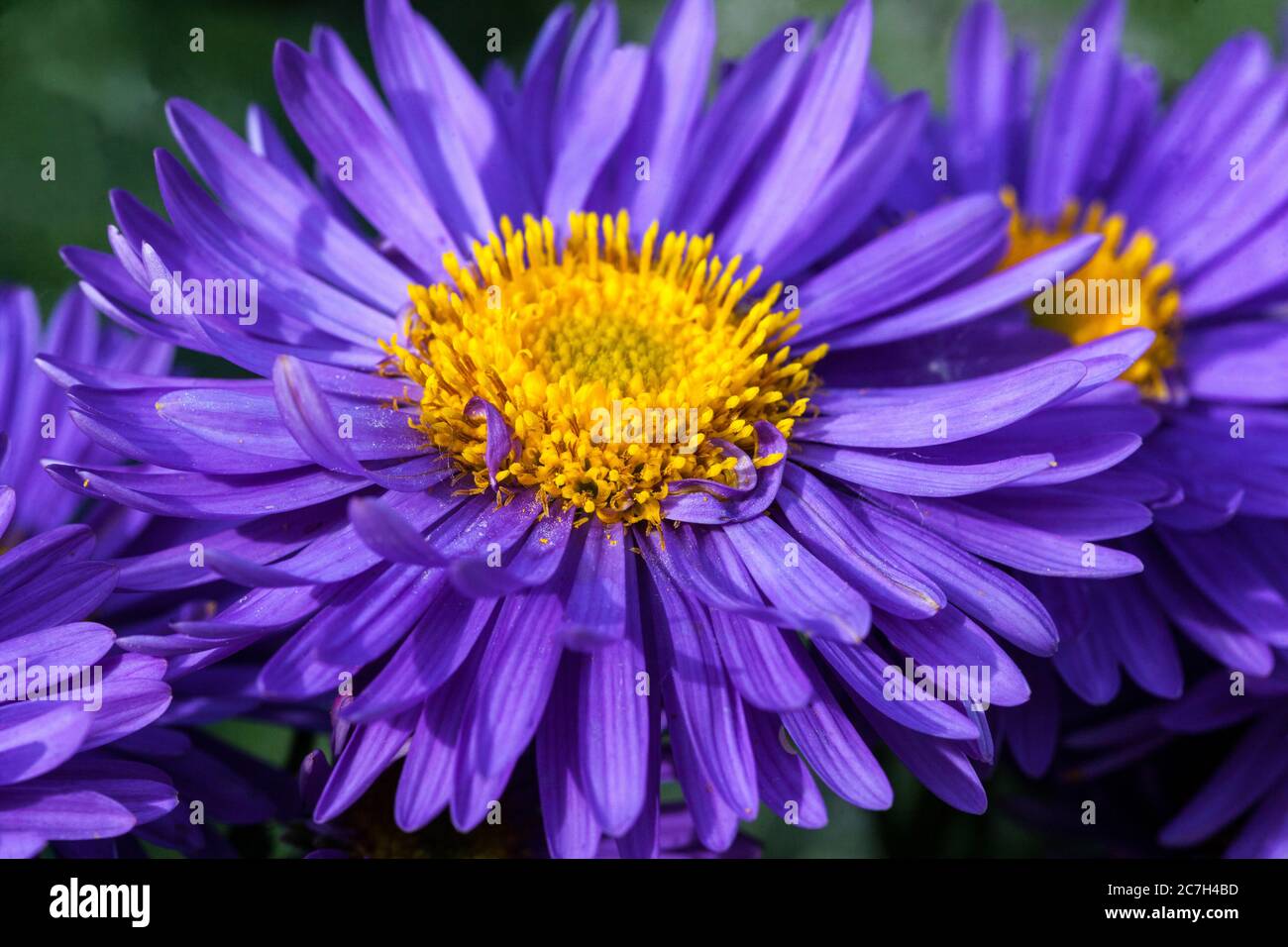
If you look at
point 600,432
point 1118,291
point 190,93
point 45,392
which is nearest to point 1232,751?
point 1118,291

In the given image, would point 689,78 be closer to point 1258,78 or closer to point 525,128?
point 525,128

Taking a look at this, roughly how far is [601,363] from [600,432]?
110 millimetres

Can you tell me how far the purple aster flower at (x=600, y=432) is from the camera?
0.94 m

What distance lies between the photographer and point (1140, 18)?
1.77 metres

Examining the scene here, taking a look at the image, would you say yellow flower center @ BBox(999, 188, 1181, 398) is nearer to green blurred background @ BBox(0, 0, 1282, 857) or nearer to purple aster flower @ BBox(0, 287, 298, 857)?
green blurred background @ BBox(0, 0, 1282, 857)

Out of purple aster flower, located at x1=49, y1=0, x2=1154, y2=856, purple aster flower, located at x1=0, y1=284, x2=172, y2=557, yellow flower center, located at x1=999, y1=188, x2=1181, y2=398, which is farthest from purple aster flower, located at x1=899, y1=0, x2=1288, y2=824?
purple aster flower, located at x1=0, y1=284, x2=172, y2=557

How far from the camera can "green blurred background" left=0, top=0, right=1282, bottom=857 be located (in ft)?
4.51

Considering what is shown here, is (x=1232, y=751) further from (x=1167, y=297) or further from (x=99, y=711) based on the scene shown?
(x=99, y=711)

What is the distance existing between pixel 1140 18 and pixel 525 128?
0.90 meters

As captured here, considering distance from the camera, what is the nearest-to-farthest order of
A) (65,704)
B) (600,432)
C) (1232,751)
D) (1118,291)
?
1. (65,704)
2. (600,432)
3. (1232,751)
4. (1118,291)

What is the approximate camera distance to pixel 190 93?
155cm

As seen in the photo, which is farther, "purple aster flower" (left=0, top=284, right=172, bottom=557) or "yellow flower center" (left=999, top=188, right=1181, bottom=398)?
"yellow flower center" (left=999, top=188, right=1181, bottom=398)

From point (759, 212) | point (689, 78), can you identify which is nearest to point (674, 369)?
point (759, 212)

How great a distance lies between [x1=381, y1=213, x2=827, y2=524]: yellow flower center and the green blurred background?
0.40 m
